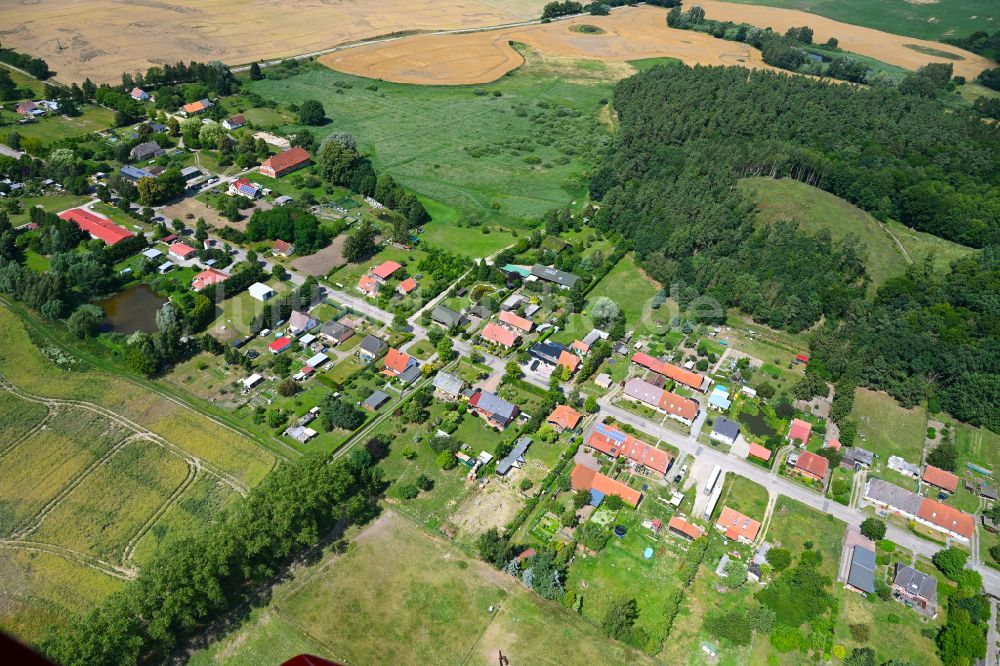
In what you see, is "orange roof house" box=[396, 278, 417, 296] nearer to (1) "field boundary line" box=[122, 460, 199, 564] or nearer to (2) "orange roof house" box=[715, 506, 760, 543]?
(1) "field boundary line" box=[122, 460, 199, 564]

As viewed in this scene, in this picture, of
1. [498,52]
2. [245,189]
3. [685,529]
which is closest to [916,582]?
[685,529]

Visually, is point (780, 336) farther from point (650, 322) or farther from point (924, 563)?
point (924, 563)

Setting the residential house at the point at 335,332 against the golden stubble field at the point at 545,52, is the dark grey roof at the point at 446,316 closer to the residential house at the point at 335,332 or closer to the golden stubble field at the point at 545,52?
the residential house at the point at 335,332

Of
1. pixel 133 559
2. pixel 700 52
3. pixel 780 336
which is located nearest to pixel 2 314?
pixel 133 559

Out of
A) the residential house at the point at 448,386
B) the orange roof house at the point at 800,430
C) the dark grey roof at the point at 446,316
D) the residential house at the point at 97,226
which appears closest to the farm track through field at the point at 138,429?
the residential house at the point at 448,386

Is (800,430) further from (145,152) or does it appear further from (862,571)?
(145,152)

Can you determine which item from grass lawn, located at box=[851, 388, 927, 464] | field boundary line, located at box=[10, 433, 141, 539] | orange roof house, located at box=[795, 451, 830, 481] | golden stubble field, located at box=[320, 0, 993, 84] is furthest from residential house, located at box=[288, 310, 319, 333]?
golden stubble field, located at box=[320, 0, 993, 84]
